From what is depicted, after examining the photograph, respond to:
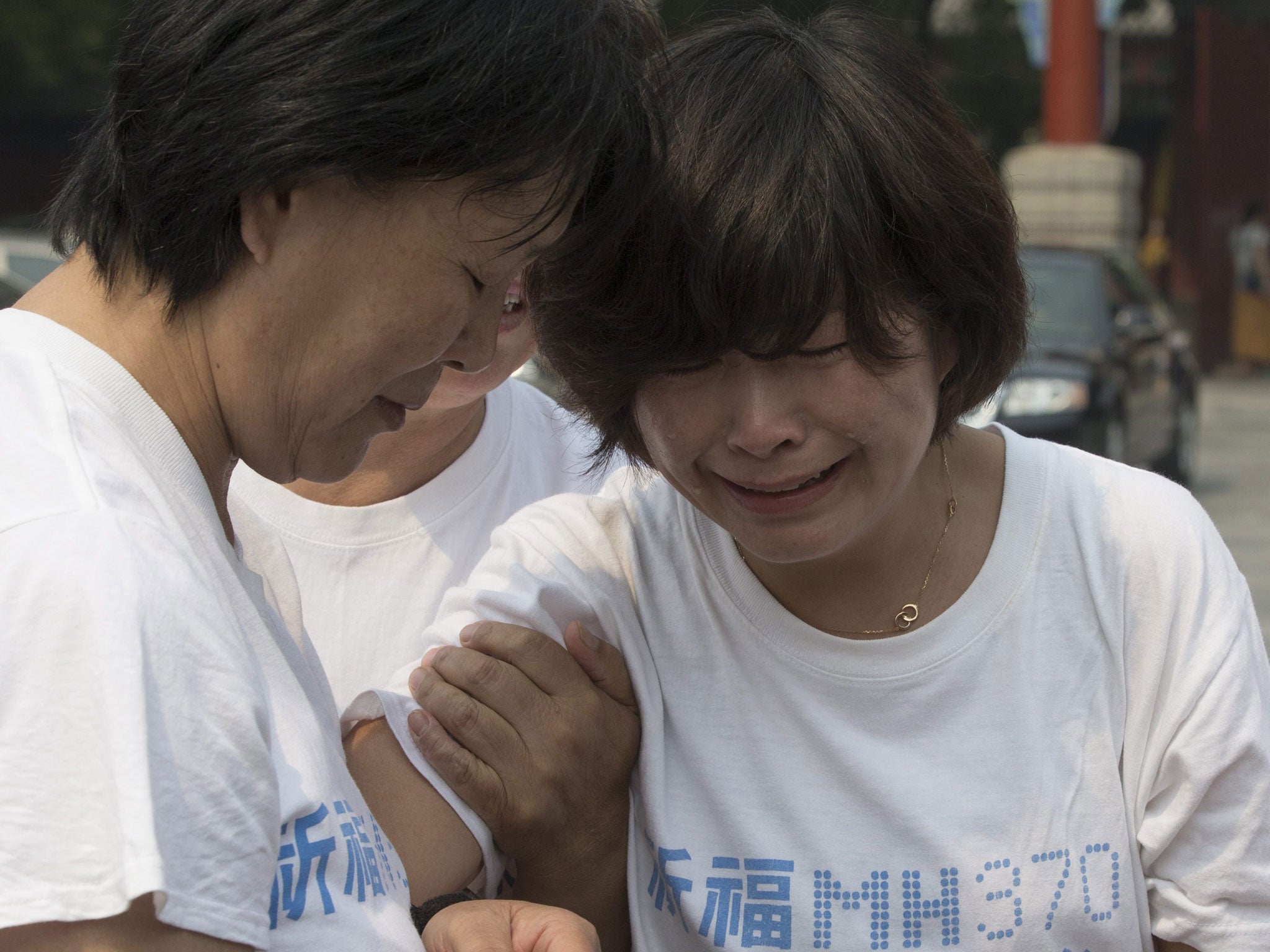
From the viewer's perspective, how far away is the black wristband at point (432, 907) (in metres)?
1.83

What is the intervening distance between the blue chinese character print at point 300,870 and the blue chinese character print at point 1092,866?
3.26 ft

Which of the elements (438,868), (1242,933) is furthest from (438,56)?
(1242,933)

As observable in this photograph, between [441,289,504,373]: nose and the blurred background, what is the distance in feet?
13.2

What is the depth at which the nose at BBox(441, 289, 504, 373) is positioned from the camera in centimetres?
155

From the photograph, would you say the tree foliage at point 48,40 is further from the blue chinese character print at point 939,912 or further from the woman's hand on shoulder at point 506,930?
the blue chinese character print at point 939,912

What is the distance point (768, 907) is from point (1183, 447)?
9.99m

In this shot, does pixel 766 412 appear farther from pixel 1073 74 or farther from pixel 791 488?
pixel 1073 74

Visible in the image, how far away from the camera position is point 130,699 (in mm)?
1104

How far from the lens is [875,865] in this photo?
6.31ft

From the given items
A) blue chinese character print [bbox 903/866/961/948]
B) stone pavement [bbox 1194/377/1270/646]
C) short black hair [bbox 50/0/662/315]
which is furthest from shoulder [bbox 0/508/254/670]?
stone pavement [bbox 1194/377/1270/646]

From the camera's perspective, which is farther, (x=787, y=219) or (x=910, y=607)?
(x=910, y=607)

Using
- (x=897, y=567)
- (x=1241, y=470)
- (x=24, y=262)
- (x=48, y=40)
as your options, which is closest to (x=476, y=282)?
(x=897, y=567)

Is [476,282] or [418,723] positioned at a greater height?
[476,282]

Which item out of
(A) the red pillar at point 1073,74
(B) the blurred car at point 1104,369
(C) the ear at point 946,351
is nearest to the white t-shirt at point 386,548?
(C) the ear at point 946,351
